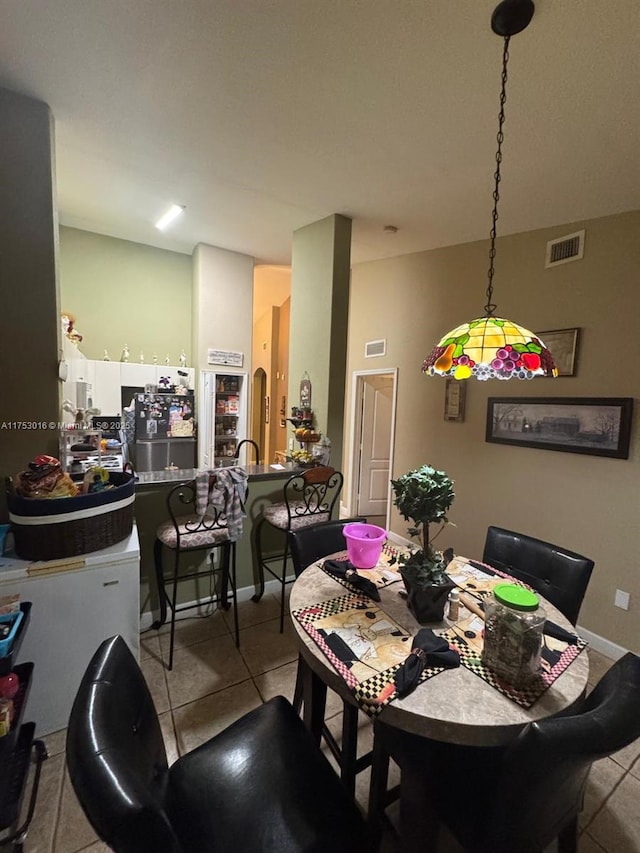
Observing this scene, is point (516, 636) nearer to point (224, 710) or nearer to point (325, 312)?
point (224, 710)

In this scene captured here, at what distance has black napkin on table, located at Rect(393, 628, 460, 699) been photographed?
101 centimetres

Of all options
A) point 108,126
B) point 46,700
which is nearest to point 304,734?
point 46,700

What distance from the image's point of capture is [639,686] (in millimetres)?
908

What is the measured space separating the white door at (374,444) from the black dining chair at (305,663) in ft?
8.95

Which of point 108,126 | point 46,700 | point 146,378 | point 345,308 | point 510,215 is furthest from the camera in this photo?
point 146,378

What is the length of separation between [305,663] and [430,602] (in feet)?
1.94

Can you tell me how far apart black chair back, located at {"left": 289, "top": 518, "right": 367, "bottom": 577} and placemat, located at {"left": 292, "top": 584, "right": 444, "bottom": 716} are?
1.53ft

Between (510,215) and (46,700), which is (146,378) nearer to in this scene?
→ (46,700)

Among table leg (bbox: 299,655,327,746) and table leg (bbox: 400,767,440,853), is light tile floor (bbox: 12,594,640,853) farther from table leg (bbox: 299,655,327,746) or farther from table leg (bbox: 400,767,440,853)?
table leg (bbox: 299,655,327,746)

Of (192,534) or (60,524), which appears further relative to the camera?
(192,534)

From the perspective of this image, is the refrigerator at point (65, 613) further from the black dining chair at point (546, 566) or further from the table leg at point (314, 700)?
the black dining chair at point (546, 566)

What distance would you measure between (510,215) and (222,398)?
3.50 meters

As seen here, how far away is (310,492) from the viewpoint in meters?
2.78

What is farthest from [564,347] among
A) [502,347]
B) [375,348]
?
[375,348]
